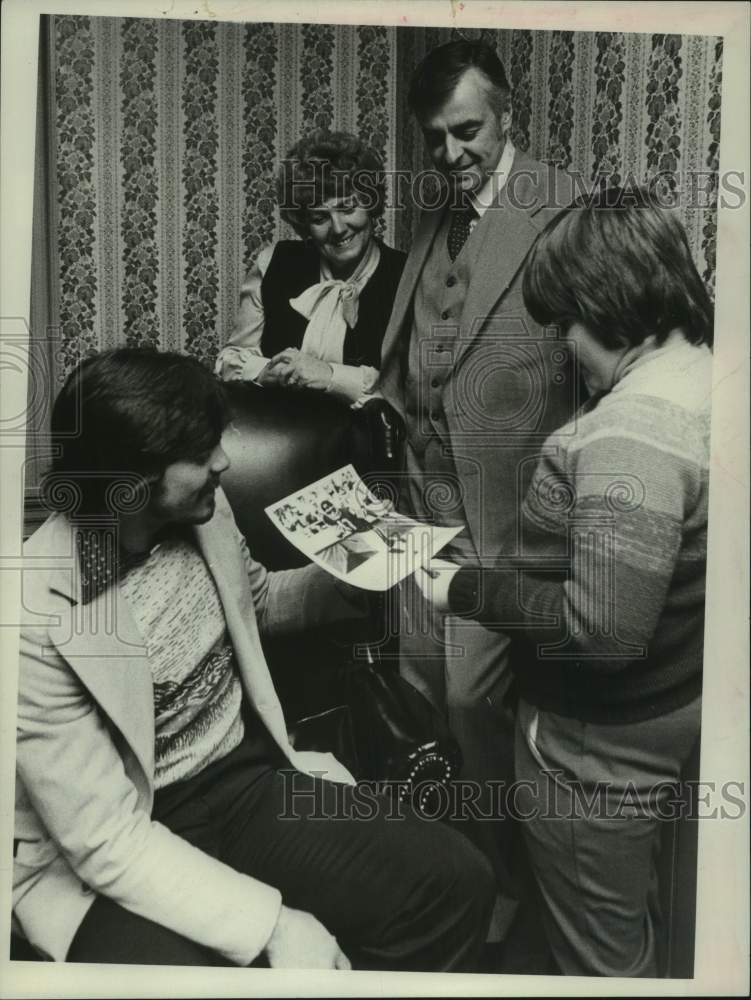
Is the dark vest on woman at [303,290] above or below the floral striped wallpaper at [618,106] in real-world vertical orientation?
below

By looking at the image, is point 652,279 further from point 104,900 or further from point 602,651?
point 104,900

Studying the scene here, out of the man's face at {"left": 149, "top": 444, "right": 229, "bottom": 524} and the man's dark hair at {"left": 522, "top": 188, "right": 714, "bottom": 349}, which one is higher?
the man's dark hair at {"left": 522, "top": 188, "right": 714, "bottom": 349}

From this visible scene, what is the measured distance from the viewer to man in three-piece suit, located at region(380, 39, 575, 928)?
257 cm

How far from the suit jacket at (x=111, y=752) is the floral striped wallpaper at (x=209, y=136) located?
Result: 0.58m

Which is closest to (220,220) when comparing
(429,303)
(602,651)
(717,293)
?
(429,303)

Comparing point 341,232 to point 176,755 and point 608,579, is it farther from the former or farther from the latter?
point 176,755

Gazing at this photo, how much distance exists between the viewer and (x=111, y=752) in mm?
2502

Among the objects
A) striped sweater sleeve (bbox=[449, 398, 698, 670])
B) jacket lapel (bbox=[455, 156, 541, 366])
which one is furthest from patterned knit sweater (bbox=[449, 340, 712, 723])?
jacket lapel (bbox=[455, 156, 541, 366])

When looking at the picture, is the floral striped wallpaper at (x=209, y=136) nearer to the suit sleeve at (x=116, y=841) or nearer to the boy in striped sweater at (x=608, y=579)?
the boy in striped sweater at (x=608, y=579)

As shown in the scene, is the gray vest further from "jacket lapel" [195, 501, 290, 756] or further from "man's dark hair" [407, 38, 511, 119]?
"jacket lapel" [195, 501, 290, 756]

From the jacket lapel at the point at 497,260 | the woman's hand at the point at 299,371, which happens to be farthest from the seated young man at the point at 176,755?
the jacket lapel at the point at 497,260

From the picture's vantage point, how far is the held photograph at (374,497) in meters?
2.54

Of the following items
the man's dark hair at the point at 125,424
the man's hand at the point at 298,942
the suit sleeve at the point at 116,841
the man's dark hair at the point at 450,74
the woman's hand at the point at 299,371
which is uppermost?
the man's dark hair at the point at 450,74

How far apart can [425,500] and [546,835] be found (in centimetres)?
96
